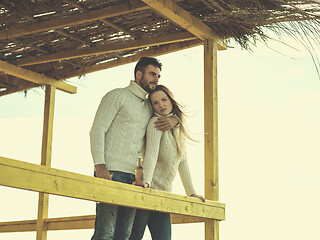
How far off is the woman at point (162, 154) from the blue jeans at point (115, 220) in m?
0.27

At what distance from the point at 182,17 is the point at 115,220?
1.95m

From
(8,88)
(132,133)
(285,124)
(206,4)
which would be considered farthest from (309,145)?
(132,133)

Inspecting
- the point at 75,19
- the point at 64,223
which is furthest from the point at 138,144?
the point at 64,223

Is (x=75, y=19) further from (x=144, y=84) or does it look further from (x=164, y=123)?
(x=164, y=123)

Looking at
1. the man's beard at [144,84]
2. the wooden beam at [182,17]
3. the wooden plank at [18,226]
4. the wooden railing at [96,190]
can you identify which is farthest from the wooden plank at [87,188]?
the wooden plank at [18,226]

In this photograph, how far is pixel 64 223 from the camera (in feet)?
20.9

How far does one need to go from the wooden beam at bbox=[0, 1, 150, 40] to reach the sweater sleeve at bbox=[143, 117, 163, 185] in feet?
3.88

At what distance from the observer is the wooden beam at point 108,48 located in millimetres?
5688

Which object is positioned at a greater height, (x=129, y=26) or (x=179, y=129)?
(x=129, y=26)

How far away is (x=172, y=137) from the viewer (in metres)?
4.50

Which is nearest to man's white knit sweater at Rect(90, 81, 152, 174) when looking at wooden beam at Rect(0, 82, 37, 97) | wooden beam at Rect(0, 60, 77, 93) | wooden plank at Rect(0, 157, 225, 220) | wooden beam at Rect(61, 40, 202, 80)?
wooden plank at Rect(0, 157, 225, 220)

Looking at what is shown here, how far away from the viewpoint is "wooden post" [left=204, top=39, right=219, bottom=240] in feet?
17.8

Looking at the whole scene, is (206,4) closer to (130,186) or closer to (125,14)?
Answer: (125,14)

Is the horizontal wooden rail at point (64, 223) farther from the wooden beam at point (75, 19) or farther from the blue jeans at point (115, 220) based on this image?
the wooden beam at point (75, 19)
